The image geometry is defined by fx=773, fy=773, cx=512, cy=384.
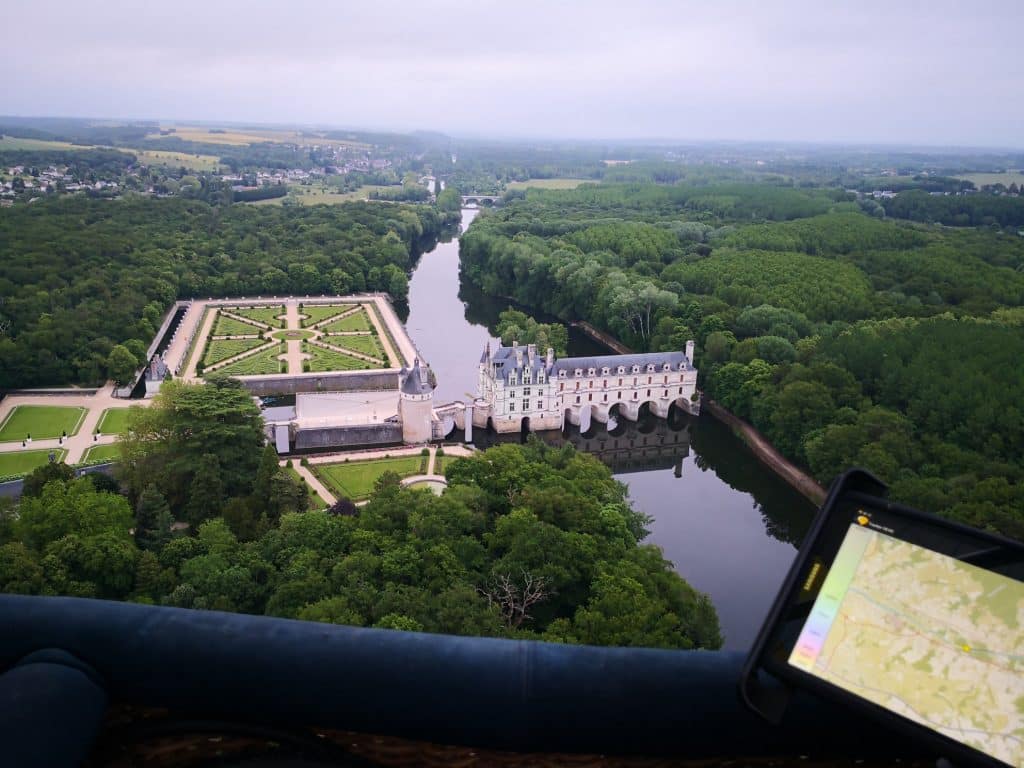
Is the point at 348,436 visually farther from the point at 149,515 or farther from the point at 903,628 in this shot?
the point at 903,628

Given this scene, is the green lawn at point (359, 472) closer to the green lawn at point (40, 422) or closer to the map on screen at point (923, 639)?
the green lawn at point (40, 422)

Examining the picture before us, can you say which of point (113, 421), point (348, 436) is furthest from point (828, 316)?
point (113, 421)

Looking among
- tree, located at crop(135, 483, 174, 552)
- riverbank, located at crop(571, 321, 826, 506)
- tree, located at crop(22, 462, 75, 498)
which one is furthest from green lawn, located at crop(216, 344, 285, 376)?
riverbank, located at crop(571, 321, 826, 506)

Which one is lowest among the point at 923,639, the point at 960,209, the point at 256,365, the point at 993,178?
the point at 256,365

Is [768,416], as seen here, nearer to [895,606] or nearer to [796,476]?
[796,476]

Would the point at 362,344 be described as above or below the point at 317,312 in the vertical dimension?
below

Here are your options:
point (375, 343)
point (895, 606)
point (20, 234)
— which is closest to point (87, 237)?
point (20, 234)

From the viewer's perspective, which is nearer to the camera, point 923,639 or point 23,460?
point 923,639
